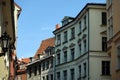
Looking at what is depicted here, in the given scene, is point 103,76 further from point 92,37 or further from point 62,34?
point 62,34

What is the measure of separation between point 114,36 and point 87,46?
1627 cm

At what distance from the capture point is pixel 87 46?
54.8m

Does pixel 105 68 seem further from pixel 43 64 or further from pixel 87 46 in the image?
pixel 43 64

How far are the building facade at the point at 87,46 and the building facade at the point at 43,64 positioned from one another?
27.8ft

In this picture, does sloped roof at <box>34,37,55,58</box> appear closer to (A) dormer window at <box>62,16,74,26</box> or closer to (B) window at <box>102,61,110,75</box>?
(A) dormer window at <box>62,16,74,26</box>

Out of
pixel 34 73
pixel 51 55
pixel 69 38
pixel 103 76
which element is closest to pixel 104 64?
pixel 103 76

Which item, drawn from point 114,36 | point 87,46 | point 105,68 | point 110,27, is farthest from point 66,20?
point 114,36

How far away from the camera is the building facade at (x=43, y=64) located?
2912 inches

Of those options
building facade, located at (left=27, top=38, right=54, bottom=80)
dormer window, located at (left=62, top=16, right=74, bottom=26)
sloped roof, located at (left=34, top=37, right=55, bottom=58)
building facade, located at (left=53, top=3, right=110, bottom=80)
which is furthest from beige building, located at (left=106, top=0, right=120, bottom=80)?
sloped roof, located at (left=34, top=37, right=55, bottom=58)

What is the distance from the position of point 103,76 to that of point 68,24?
14.6 m

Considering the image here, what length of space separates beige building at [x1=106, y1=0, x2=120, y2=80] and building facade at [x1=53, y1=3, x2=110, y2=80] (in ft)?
41.7

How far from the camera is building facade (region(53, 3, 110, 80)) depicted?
53.4m

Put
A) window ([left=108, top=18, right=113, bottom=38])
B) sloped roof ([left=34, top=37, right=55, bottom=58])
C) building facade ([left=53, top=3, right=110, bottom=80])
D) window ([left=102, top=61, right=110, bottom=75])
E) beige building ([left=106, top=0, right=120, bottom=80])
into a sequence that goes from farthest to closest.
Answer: sloped roof ([left=34, top=37, right=55, bottom=58]), building facade ([left=53, top=3, right=110, bottom=80]), window ([left=102, top=61, right=110, bottom=75]), window ([left=108, top=18, right=113, bottom=38]), beige building ([left=106, top=0, right=120, bottom=80])

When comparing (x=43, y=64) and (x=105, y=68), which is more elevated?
(x=43, y=64)
